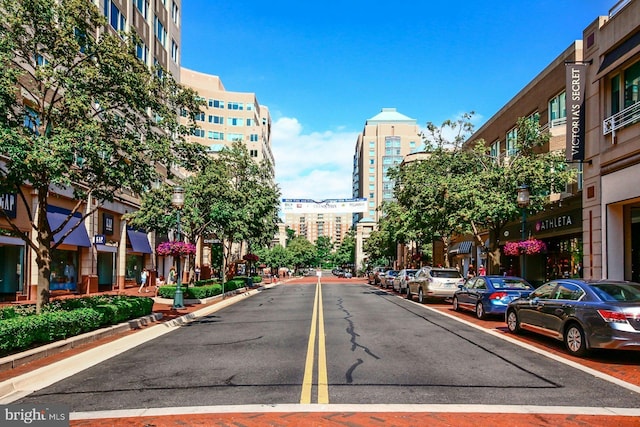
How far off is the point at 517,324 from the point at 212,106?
3487 inches

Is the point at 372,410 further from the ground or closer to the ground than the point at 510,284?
closer to the ground

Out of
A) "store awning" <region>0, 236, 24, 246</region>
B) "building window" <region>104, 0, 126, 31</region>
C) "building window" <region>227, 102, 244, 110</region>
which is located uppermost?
"building window" <region>227, 102, 244, 110</region>

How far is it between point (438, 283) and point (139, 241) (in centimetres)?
2602

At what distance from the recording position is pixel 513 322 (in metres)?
13.1

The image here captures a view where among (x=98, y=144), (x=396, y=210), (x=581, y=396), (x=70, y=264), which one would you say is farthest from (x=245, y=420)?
(x=396, y=210)

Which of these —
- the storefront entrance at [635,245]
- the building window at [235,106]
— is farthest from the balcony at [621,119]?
the building window at [235,106]

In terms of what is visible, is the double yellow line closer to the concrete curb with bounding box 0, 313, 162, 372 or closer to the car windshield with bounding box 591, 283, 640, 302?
the concrete curb with bounding box 0, 313, 162, 372

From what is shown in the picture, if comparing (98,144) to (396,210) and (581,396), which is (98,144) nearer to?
(581,396)

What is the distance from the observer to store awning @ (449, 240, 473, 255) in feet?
143

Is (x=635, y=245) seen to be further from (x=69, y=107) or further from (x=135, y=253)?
(x=135, y=253)

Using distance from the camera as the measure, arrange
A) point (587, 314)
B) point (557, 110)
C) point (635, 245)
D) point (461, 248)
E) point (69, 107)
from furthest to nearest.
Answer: point (461, 248) → point (557, 110) → point (635, 245) → point (69, 107) → point (587, 314)

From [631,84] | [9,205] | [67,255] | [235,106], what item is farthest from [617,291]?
[235,106]

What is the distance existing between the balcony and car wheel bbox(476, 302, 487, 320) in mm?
7260

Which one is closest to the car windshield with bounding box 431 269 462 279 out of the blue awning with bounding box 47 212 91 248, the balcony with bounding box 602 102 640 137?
the balcony with bounding box 602 102 640 137
